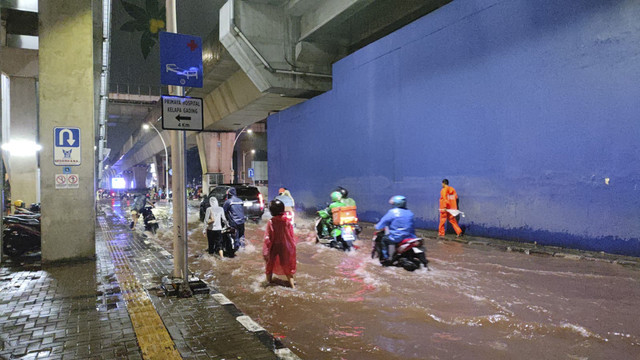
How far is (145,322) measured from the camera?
16.3 feet

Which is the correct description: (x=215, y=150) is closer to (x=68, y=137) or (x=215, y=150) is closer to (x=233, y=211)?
(x=233, y=211)

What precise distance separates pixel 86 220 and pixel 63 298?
340 cm

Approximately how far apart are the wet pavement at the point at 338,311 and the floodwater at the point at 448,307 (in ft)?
0.06

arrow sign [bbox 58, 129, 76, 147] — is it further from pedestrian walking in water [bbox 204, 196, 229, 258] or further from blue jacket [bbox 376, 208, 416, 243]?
blue jacket [bbox 376, 208, 416, 243]

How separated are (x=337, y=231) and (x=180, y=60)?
581cm

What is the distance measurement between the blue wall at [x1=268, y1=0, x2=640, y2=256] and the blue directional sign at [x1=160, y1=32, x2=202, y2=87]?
28.7ft

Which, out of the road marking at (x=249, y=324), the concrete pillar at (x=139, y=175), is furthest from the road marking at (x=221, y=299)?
the concrete pillar at (x=139, y=175)

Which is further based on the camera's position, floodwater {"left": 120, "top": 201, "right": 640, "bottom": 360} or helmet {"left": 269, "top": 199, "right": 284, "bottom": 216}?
helmet {"left": 269, "top": 199, "right": 284, "bottom": 216}

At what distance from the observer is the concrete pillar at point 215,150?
119ft

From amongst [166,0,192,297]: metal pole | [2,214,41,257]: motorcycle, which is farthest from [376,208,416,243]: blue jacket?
[2,214,41,257]: motorcycle

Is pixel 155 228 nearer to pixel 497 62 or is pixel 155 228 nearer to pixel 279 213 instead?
pixel 279 213

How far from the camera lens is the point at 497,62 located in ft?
38.9

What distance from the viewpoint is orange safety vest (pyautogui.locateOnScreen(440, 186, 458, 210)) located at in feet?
41.1

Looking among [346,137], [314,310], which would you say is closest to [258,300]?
[314,310]
